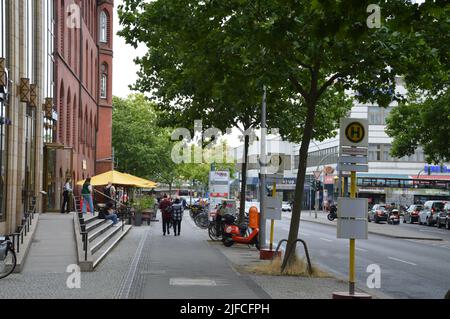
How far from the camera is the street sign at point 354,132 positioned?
39.6 feet

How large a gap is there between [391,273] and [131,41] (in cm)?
1015

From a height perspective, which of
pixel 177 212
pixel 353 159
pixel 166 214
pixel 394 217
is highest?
pixel 353 159

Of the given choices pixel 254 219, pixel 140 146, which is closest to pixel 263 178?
pixel 254 219

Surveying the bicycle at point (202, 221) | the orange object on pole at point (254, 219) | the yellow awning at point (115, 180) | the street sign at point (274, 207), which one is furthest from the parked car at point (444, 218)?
the street sign at point (274, 207)

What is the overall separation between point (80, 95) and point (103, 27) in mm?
15554

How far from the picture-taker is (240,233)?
24531 millimetres

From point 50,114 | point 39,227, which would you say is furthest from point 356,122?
point 50,114

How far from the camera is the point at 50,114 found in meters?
30.8

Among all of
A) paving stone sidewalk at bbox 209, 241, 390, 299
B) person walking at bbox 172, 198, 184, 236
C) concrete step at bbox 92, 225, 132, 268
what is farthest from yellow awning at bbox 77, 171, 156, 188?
paving stone sidewalk at bbox 209, 241, 390, 299

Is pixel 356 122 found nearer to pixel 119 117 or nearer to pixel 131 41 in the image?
pixel 131 41

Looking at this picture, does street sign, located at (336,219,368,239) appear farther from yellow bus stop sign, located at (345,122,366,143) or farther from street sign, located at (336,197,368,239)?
yellow bus stop sign, located at (345,122,366,143)

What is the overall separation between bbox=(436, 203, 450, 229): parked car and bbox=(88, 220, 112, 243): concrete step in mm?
26063

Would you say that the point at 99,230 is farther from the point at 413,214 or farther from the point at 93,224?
the point at 413,214

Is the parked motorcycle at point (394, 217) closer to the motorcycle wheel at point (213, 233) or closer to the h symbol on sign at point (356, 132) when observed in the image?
the motorcycle wheel at point (213, 233)
